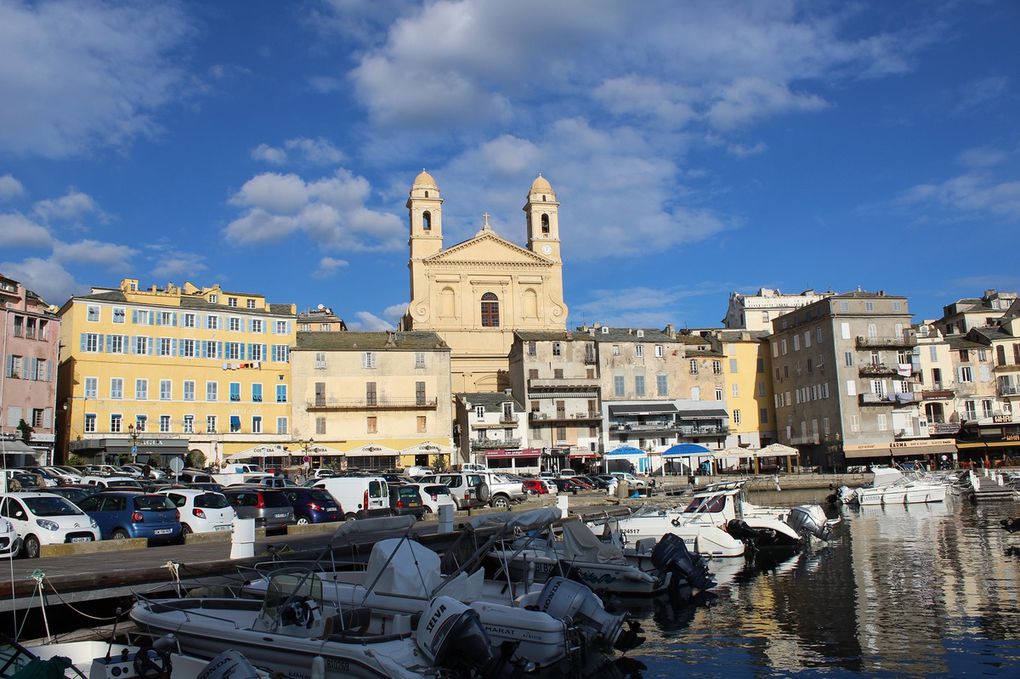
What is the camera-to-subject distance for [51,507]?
2320 cm

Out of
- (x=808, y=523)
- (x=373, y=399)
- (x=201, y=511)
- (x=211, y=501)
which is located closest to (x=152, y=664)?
(x=201, y=511)

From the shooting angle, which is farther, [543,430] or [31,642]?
[543,430]

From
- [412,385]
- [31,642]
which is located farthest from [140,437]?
[31,642]

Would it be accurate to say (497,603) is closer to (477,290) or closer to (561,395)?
(561,395)

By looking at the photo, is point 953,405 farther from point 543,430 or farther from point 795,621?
point 795,621

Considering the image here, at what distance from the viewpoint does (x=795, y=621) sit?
18.5 metres

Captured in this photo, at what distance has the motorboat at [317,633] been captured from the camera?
38.9 ft

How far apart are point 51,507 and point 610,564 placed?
48.2 ft

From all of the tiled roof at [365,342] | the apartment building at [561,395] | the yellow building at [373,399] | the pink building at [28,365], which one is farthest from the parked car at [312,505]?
the apartment building at [561,395]

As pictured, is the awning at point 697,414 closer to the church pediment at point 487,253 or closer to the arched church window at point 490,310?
the arched church window at point 490,310

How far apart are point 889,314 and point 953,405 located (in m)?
11.4

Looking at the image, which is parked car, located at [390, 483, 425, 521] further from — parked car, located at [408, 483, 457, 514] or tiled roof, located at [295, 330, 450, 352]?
tiled roof, located at [295, 330, 450, 352]

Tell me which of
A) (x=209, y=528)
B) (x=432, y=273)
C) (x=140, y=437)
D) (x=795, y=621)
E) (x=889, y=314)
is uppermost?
(x=432, y=273)

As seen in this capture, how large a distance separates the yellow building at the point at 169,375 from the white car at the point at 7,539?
40925 mm
